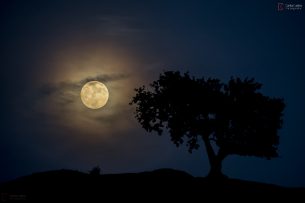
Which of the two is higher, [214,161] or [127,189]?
[214,161]

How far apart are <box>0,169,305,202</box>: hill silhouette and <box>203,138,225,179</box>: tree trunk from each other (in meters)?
1.94

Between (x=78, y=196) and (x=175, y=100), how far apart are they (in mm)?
19947

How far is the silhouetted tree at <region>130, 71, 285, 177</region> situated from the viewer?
1666 inches

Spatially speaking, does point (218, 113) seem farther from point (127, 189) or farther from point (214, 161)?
point (127, 189)

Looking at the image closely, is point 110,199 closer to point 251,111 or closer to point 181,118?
point 181,118

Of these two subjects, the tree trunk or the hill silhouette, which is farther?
the tree trunk

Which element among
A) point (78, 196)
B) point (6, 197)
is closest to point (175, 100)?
point (78, 196)

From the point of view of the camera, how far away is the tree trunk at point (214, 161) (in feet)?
135

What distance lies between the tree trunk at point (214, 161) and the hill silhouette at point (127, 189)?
194 cm

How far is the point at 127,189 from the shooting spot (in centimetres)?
3095

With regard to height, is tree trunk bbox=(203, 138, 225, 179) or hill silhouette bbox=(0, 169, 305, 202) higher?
tree trunk bbox=(203, 138, 225, 179)

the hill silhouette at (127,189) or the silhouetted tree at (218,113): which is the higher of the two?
the silhouetted tree at (218,113)

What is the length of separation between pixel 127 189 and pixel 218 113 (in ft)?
58.8

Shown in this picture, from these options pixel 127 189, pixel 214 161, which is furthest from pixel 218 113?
pixel 127 189
